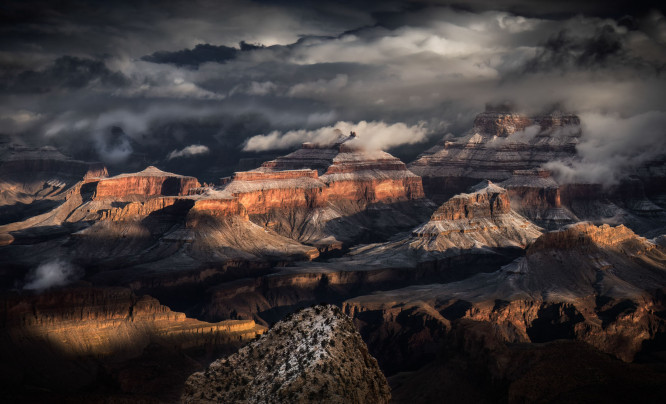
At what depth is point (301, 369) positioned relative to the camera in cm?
2775

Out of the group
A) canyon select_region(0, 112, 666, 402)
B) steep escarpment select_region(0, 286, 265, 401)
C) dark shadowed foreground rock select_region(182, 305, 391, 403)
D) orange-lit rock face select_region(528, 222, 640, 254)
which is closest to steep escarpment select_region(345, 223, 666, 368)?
orange-lit rock face select_region(528, 222, 640, 254)

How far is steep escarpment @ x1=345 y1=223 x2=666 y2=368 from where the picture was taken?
14038 cm

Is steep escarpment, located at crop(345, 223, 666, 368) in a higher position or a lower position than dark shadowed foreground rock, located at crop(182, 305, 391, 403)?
lower

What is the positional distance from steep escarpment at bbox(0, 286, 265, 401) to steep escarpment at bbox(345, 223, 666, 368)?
4723cm

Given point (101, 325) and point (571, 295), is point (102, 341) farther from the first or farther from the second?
point (571, 295)

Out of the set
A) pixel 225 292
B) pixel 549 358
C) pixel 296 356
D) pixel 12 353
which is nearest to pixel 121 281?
pixel 225 292

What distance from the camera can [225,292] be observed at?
180375mm

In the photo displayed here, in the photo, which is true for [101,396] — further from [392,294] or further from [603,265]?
[603,265]

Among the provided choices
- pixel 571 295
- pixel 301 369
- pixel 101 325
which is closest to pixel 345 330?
pixel 301 369

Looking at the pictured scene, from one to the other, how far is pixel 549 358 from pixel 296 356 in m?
57.9

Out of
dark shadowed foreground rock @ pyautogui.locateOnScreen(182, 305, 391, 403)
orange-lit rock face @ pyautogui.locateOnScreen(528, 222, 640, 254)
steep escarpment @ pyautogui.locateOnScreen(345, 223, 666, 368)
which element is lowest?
steep escarpment @ pyautogui.locateOnScreen(345, 223, 666, 368)

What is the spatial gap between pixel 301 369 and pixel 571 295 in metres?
143

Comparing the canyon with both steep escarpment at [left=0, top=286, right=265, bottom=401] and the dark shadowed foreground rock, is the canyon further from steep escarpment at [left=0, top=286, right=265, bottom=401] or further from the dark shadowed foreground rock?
steep escarpment at [left=0, top=286, right=265, bottom=401]

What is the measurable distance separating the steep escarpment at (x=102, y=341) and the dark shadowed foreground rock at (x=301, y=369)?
210 ft
